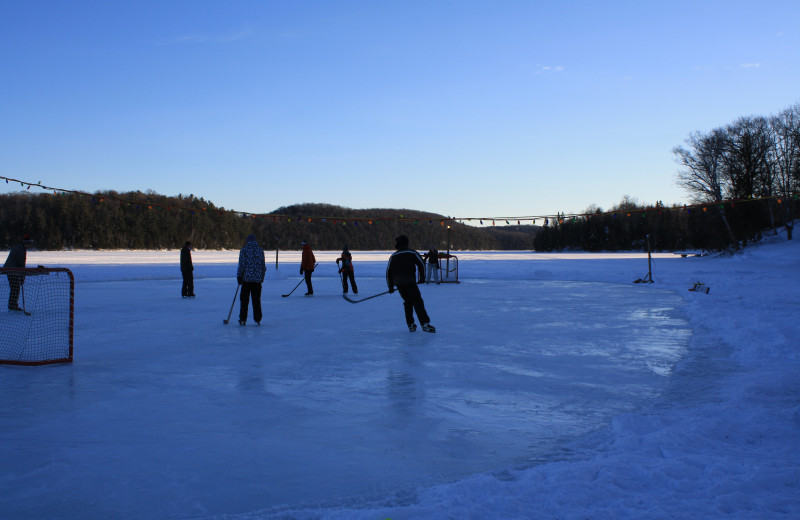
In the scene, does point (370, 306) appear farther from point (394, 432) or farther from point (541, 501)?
point (541, 501)

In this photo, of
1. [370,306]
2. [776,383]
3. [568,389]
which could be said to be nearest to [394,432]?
[568,389]

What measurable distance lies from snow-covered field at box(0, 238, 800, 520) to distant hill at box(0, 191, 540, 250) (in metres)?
55.1

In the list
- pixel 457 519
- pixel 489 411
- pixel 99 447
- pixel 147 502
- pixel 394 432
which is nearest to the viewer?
pixel 457 519

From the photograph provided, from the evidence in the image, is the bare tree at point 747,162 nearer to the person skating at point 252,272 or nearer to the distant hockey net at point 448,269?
the distant hockey net at point 448,269

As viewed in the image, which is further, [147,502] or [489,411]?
[489,411]

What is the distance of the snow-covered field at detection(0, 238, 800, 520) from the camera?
8.29ft

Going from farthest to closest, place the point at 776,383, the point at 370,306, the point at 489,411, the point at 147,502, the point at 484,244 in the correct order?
1. the point at 484,244
2. the point at 370,306
3. the point at 776,383
4. the point at 489,411
5. the point at 147,502

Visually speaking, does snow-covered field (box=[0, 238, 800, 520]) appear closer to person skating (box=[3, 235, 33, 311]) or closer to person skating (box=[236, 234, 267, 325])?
person skating (box=[236, 234, 267, 325])

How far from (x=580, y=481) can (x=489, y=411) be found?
56.8 inches

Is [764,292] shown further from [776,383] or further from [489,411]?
[489,411]

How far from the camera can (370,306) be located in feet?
41.8

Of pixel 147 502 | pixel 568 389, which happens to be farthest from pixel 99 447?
pixel 568 389

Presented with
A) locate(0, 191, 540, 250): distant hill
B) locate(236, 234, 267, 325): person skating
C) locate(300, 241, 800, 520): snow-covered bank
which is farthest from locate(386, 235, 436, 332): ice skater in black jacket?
locate(0, 191, 540, 250): distant hill

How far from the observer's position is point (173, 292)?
16.8 meters
